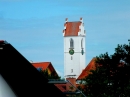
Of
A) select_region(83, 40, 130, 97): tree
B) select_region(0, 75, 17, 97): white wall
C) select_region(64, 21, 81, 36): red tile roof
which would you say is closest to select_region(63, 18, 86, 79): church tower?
select_region(64, 21, 81, 36): red tile roof

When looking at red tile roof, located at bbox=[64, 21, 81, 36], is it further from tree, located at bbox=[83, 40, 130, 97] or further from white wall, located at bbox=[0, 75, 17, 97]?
white wall, located at bbox=[0, 75, 17, 97]

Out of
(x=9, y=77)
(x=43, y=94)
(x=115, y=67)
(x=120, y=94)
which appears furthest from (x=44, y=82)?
(x=115, y=67)

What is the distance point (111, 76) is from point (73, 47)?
9481cm

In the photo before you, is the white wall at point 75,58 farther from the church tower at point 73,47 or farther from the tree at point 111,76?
the tree at point 111,76

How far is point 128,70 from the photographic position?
53312 millimetres

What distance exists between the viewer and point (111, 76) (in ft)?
167

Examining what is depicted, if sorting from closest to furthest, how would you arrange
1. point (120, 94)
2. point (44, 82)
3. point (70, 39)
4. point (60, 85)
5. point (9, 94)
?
point (9, 94) → point (44, 82) → point (60, 85) → point (120, 94) → point (70, 39)

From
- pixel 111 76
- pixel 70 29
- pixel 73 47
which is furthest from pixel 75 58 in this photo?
pixel 111 76

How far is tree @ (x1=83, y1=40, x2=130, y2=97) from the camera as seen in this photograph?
41531mm

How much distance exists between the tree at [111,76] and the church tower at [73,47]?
87.1 metres

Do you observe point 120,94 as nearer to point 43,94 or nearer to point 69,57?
point 43,94

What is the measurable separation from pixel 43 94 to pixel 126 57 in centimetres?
5072

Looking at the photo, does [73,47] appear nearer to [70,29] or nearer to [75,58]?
[75,58]

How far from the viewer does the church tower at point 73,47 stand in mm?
143750
